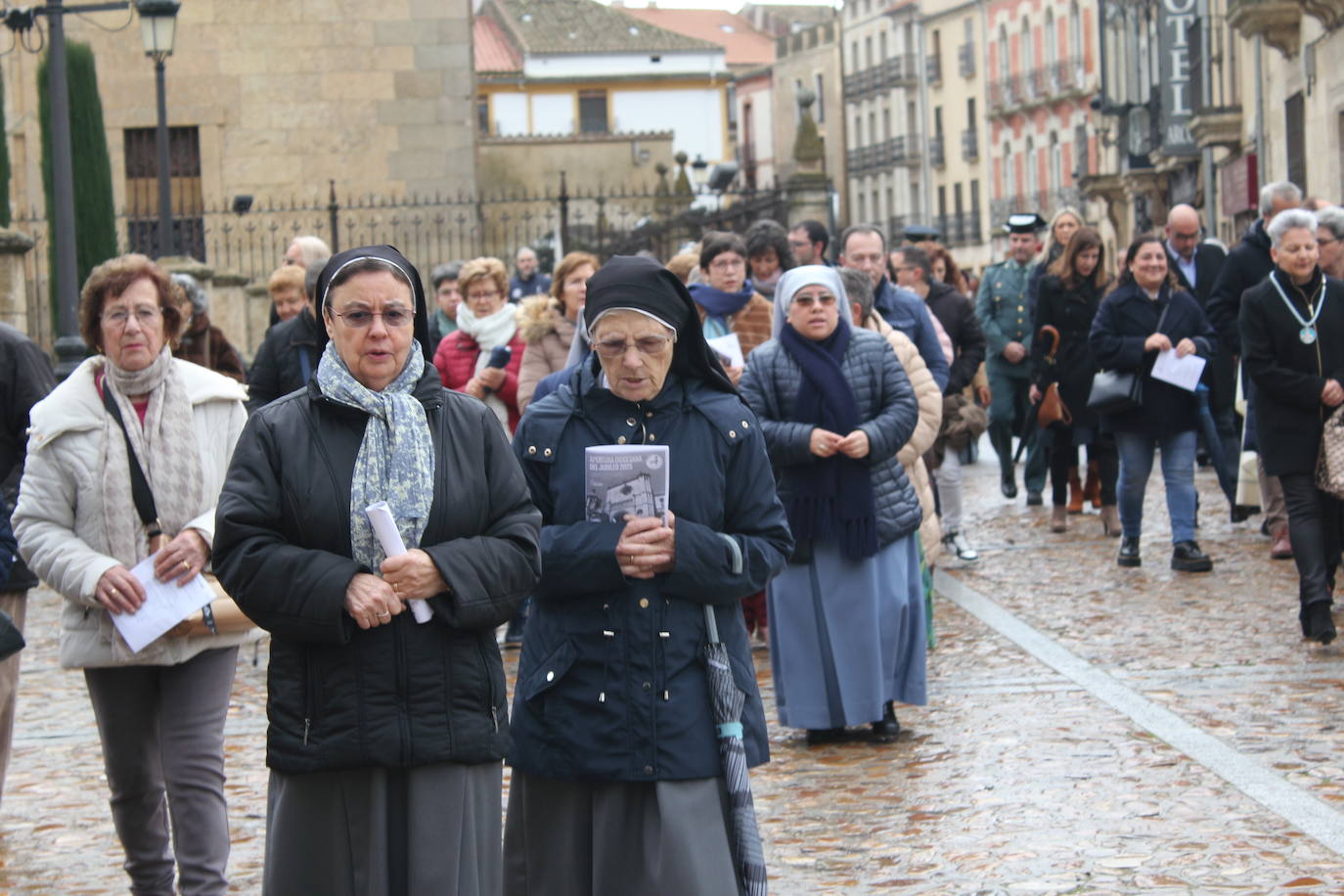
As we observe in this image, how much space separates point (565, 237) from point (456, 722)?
20.5 metres

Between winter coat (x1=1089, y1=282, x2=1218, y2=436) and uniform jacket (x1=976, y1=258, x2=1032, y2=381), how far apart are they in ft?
11.8

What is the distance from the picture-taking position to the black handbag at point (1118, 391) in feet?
40.2

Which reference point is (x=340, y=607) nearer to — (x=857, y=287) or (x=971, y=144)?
(x=857, y=287)

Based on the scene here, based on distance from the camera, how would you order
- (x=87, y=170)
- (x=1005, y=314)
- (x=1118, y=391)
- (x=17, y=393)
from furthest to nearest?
(x=87, y=170), (x=1005, y=314), (x=1118, y=391), (x=17, y=393)

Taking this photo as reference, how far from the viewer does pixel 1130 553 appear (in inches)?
493

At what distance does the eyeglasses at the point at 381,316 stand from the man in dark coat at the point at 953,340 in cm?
910

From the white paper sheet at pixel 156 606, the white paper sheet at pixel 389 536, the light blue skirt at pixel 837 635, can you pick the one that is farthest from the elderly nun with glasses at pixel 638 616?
the light blue skirt at pixel 837 635

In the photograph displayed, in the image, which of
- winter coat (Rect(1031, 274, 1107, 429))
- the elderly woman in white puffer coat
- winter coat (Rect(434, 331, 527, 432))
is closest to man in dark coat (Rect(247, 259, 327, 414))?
winter coat (Rect(434, 331, 527, 432))

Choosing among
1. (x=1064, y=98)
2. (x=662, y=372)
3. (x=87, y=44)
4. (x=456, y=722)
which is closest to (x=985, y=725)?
(x=662, y=372)

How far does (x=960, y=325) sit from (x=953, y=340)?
139 millimetres

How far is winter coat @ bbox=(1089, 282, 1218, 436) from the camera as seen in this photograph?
12.2m

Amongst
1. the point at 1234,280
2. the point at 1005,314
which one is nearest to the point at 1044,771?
the point at 1234,280

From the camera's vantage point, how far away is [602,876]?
189 inches

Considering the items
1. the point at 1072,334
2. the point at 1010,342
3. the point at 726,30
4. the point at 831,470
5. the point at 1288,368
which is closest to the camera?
the point at 831,470
